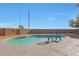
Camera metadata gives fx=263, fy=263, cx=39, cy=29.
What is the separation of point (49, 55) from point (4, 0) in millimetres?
1624

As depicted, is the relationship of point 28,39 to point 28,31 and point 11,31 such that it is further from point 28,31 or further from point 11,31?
point 11,31

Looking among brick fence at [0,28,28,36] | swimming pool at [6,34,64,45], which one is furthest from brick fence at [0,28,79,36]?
swimming pool at [6,34,64,45]

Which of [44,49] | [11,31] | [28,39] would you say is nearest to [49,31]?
[44,49]

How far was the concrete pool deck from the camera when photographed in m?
6.08

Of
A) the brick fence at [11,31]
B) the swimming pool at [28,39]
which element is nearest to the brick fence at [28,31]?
the brick fence at [11,31]

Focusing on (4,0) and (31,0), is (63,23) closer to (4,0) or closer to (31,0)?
(31,0)

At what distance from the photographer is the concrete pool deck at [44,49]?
608cm

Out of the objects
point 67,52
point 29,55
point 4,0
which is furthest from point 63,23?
point 4,0

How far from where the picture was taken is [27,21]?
20.5ft

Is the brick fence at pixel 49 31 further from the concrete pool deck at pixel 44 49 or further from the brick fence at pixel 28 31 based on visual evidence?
the concrete pool deck at pixel 44 49

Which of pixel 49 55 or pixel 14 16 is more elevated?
pixel 14 16

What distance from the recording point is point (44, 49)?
6.13m

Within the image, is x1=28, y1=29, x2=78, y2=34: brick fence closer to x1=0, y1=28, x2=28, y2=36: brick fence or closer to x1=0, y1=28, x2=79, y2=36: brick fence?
x1=0, y1=28, x2=79, y2=36: brick fence

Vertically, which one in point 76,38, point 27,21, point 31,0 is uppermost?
point 31,0
